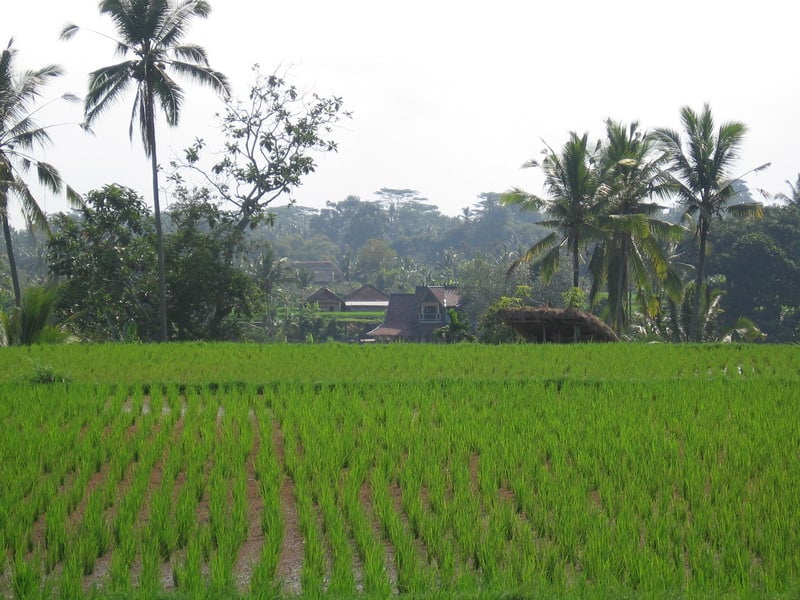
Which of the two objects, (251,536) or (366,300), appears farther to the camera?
(366,300)

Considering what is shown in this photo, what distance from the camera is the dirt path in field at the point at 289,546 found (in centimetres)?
469

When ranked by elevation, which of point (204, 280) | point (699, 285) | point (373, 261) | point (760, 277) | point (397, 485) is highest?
point (373, 261)

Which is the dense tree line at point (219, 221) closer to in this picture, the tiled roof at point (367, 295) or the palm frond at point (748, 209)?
the palm frond at point (748, 209)

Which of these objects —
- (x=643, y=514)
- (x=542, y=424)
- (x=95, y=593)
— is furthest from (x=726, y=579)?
(x=542, y=424)

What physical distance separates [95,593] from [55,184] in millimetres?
17094

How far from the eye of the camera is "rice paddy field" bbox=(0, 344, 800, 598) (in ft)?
14.8

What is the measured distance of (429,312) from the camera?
40.6 meters

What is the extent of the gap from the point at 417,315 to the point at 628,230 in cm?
2052

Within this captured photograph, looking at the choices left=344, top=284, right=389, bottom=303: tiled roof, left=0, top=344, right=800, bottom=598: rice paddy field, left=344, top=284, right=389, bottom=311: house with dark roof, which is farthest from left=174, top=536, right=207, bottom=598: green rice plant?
left=344, top=284, right=389, bottom=303: tiled roof

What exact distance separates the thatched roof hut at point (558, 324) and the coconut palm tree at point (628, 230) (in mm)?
4433

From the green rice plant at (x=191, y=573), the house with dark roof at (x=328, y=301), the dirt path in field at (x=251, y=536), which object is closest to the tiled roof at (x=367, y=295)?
the house with dark roof at (x=328, y=301)

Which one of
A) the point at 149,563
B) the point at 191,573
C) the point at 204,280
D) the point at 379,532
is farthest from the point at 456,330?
the point at 191,573

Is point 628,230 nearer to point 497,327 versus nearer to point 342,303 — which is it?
point 497,327

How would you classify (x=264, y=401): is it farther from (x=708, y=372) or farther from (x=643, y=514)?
(x=708, y=372)
